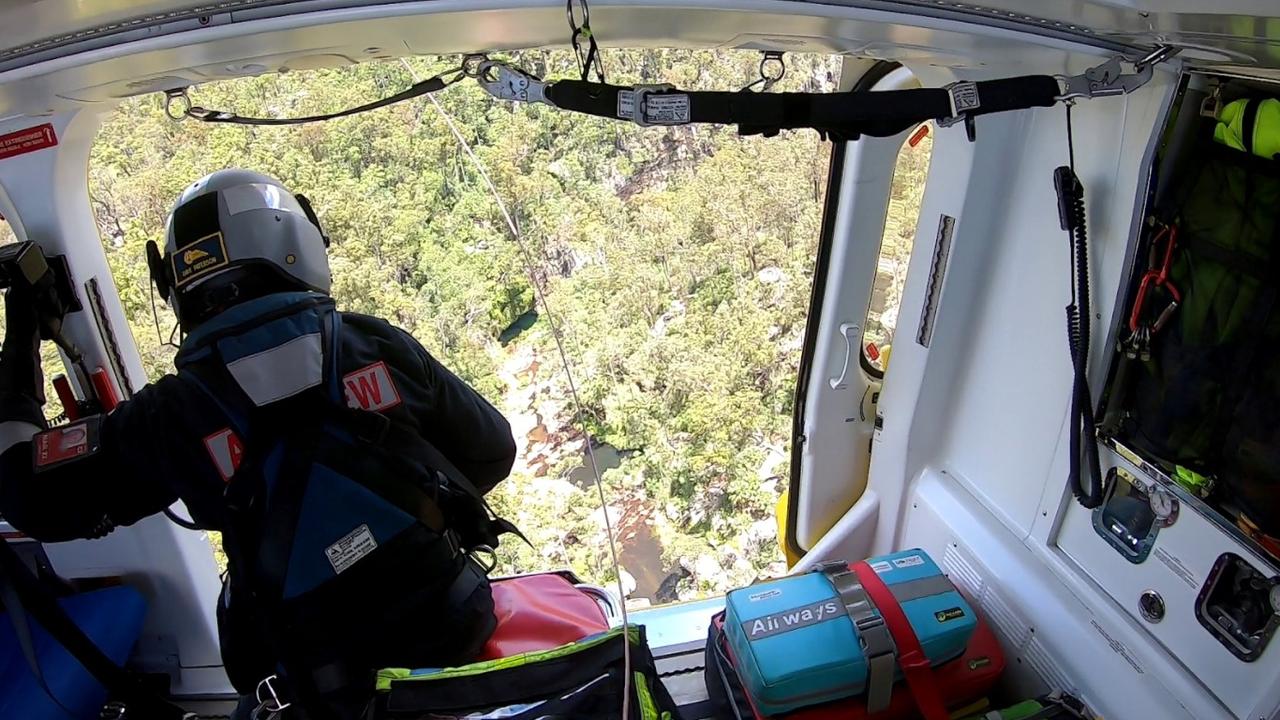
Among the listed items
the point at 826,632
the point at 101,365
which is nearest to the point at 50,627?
the point at 101,365

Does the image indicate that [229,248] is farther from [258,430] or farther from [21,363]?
[21,363]

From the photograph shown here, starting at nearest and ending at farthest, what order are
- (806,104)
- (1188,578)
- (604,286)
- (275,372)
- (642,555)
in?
(806,104) → (275,372) → (1188,578) → (642,555) → (604,286)

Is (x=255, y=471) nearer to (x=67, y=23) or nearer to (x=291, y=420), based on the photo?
(x=291, y=420)

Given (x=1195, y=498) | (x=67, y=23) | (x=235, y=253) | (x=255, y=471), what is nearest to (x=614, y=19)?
(x=67, y=23)

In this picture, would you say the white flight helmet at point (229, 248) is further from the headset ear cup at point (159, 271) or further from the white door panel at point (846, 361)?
the white door panel at point (846, 361)

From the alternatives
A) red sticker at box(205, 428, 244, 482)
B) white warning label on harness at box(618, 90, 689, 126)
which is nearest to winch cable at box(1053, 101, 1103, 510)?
white warning label on harness at box(618, 90, 689, 126)

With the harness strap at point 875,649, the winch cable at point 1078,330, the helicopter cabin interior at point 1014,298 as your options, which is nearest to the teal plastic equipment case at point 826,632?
the harness strap at point 875,649

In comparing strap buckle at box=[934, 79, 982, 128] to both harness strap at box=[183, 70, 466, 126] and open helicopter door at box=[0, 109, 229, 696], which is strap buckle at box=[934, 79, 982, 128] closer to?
harness strap at box=[183, 70, 466, 126]
